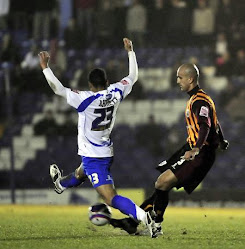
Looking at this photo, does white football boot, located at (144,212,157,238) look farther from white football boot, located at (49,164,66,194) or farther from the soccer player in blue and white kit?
white football boot, located at (49,164,66,194)

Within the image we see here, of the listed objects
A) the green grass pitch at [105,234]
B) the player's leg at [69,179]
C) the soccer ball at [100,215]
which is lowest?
the green grass pitch at [105,234]

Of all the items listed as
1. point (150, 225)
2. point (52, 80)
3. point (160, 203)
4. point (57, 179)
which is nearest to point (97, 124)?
point (52, 80)

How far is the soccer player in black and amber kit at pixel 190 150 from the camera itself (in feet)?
26.1

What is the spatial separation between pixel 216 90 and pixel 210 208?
Result: 11.4 feet

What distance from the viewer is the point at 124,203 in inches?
309

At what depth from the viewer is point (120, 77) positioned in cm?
1753

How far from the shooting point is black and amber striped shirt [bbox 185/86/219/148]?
7.79m

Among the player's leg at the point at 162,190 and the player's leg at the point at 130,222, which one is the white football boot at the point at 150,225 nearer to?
the player's leg at the point at 162,190

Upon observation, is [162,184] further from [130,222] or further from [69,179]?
[69,179]

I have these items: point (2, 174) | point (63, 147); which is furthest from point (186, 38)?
point (2, 174)

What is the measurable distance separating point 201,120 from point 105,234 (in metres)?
1.95

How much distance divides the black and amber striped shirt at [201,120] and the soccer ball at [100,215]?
3.92 ft

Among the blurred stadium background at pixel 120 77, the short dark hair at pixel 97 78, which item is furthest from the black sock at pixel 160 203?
the blurred stadium background at pixel 120 77

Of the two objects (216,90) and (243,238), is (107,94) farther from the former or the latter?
(216,90)
